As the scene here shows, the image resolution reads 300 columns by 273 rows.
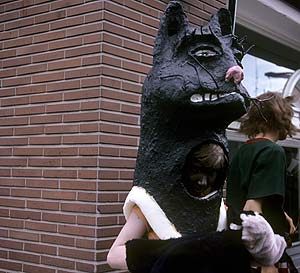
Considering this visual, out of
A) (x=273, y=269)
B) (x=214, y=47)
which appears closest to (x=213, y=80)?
(x=214, y=47)

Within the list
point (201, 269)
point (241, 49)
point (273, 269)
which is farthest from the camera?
point (273, 269)

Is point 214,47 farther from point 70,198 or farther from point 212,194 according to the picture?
point 70,198

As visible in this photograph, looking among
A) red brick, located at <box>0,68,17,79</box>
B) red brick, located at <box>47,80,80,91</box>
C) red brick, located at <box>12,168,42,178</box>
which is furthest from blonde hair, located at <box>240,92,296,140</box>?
red brick, located at <box>0,68,17,79</box>

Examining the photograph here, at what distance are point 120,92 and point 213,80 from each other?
1.73 m

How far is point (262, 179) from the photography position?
10.7 feet

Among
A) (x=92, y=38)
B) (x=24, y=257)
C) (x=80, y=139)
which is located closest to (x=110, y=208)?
(x=80, y=139)

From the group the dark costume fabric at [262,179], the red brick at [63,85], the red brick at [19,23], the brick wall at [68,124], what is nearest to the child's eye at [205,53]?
the dark costume fabric at [262,179]

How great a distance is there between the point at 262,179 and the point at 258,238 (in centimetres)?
125

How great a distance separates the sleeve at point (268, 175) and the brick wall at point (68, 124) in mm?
947

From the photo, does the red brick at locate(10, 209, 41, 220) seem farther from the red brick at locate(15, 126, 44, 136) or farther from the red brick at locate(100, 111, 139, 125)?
the red brick at locate(100, 111, 139, 125)

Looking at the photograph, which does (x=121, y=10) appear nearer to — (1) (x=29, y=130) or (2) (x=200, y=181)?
(1) (x=29, y=130)

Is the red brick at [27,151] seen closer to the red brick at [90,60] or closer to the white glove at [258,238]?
the red brick at [90,60]

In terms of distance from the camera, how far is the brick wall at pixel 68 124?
359 centimetres

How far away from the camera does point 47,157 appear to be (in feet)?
12.7
